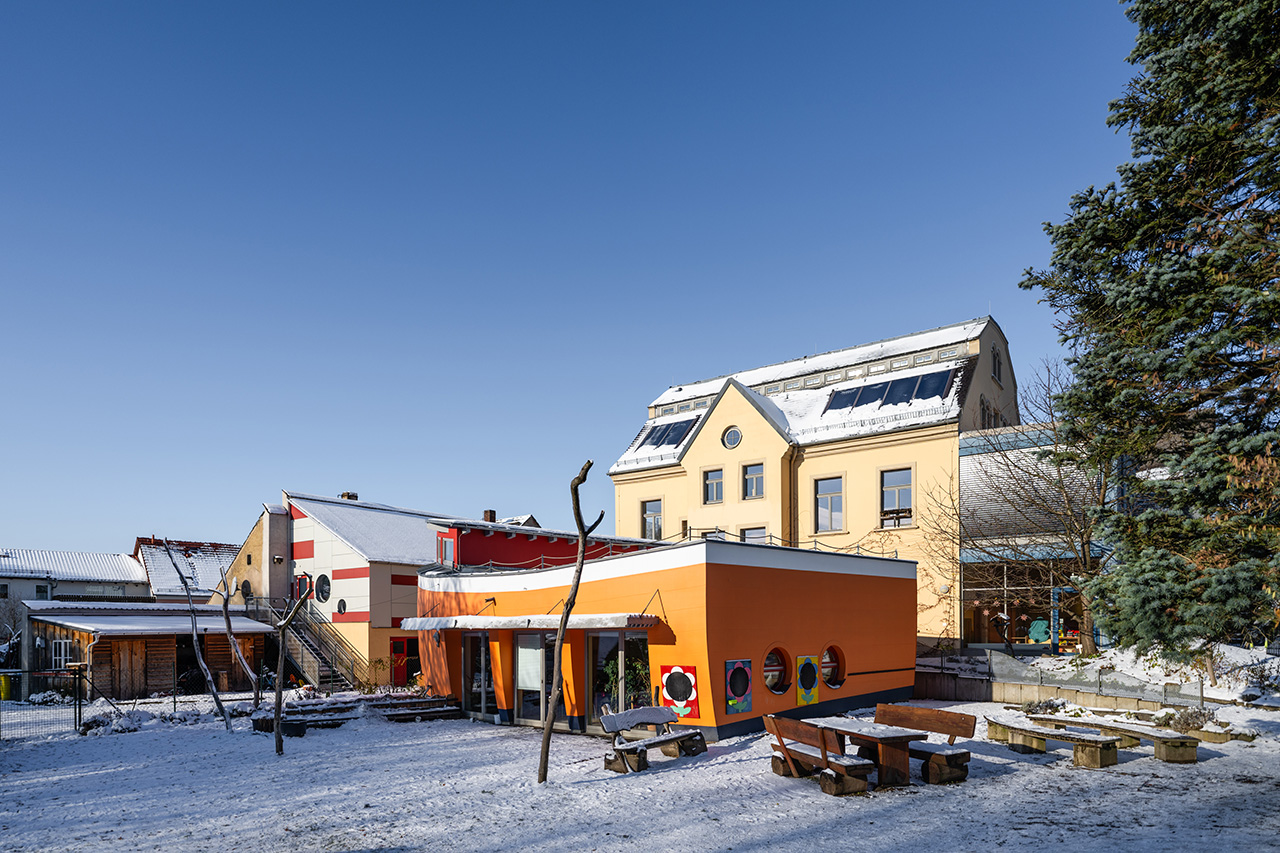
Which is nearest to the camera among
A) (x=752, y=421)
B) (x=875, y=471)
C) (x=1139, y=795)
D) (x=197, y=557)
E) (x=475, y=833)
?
(x=475, y=833)

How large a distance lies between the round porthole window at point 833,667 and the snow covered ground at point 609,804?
336cm

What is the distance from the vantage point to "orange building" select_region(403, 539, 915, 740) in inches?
586

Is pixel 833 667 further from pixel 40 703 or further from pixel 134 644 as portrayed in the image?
pixel 40 703

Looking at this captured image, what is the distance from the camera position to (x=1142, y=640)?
10.7 meters

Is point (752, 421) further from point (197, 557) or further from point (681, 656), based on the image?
point (197, 557)

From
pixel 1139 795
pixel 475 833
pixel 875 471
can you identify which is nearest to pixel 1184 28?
pixel 1139 795

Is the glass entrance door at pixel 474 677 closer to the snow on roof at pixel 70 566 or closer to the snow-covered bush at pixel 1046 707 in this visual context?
the snow-covered bush at pixel 1046 707

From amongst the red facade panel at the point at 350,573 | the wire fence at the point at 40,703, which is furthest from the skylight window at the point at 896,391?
the wire fence at the point at 40,703

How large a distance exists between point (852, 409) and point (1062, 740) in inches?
597

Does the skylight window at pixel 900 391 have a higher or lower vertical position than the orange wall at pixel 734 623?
higher

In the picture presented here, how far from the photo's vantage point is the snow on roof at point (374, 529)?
2933 cm

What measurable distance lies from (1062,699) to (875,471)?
936 centimetres

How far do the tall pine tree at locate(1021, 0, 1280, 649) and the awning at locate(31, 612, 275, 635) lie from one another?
2544 cm

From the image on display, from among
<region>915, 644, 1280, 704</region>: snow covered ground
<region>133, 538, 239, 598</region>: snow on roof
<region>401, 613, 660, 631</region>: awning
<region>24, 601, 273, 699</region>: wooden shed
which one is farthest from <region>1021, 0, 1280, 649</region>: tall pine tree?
<region>133, 538, 239, 598</region>: snow on roof
